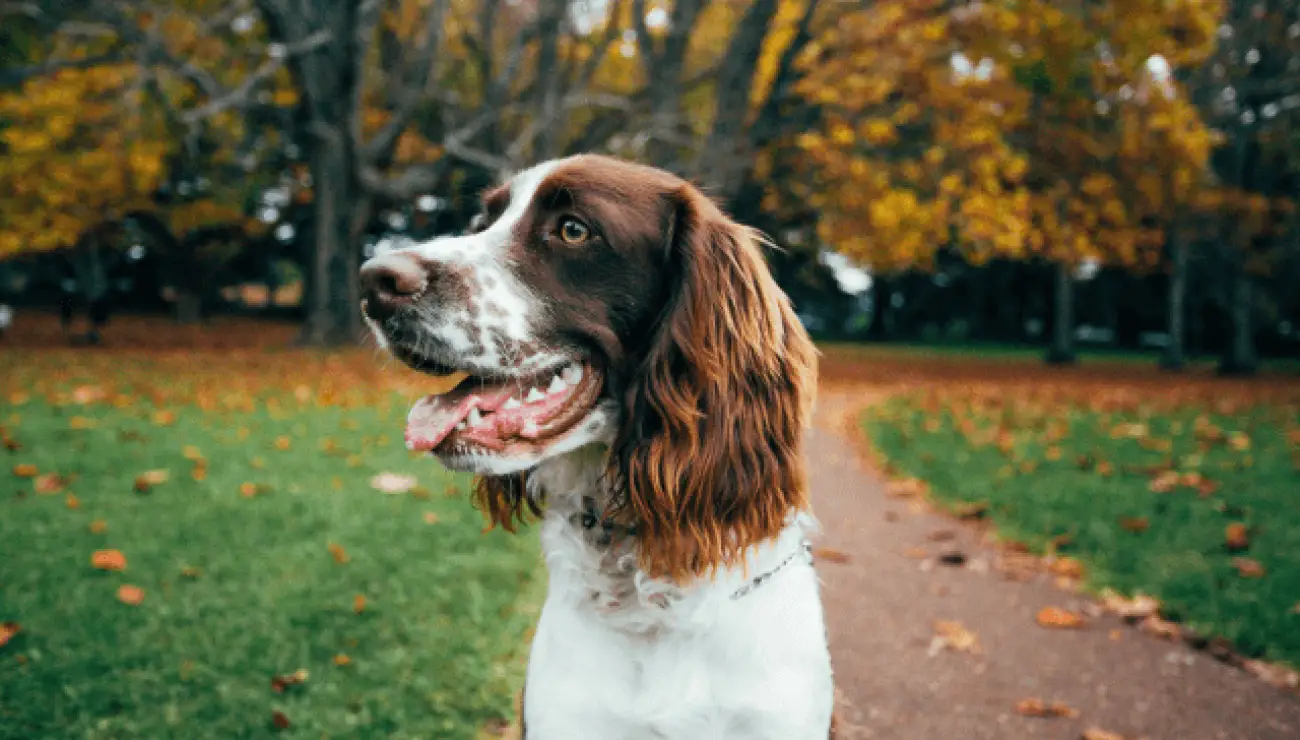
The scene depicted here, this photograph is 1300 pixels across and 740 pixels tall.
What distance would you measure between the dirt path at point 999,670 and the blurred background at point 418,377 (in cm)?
6

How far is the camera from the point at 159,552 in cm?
422

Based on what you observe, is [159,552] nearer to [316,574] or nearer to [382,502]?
[316,574]

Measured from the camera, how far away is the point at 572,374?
2.09m

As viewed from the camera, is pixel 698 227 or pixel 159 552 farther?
pixel 159 552

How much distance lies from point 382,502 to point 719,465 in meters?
3.94

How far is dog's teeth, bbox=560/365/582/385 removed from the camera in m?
2.09

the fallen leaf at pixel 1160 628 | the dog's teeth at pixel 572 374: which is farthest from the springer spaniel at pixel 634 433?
the fallen leaf at pixel 1160 628

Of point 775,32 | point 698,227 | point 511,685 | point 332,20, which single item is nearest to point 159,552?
point 511,685

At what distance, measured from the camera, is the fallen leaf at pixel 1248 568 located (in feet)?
14.5

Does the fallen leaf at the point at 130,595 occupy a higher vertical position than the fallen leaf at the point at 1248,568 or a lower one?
higher

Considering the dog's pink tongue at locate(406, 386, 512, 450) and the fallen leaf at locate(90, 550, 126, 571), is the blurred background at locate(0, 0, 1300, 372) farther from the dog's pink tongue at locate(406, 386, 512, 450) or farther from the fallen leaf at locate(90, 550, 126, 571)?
the dog's pink tongue at locate(406, 386, 512, 450)

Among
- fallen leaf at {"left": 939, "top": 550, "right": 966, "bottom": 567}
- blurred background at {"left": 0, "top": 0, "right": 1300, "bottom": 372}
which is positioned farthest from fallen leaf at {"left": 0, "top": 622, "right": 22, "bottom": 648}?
blurred background at {"left": 0, "top": 0, "right": 1300, "bottom": 372}

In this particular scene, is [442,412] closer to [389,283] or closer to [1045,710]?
[389,283]

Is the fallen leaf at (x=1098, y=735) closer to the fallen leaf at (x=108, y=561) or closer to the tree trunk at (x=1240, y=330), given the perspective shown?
the fallen leaf at (x=108, y=561)
